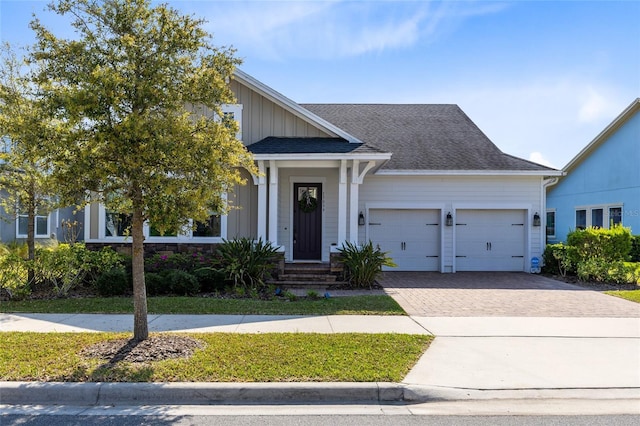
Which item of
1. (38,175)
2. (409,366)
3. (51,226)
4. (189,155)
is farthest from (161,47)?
(51,226)

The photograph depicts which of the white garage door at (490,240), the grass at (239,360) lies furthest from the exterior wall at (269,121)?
the grass at (239,360)

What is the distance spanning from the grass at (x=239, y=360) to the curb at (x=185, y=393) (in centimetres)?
14

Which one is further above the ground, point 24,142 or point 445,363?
point 24,142

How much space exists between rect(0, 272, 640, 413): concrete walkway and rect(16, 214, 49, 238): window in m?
10.1

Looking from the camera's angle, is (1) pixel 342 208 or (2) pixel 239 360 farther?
(1) pixel 342 208

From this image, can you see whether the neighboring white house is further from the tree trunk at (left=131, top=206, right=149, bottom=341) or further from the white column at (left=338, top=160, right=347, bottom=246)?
the tree trunk at (left=131, top=206, right=149, bottom=341)

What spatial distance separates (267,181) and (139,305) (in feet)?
22.6

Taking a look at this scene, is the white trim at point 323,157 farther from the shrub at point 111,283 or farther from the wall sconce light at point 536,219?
the wall sconce light at point 536,219

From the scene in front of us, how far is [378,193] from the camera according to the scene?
14.6 m

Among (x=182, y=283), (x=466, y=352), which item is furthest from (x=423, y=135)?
(x=466, y=352)

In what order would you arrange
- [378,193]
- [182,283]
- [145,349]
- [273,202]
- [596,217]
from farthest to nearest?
[596,217], [378,193], [273,202], [182,283], [145,349]

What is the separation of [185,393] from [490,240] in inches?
498

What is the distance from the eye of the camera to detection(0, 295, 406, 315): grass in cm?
813

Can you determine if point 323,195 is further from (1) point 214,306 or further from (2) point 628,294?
(2) point 628,294
